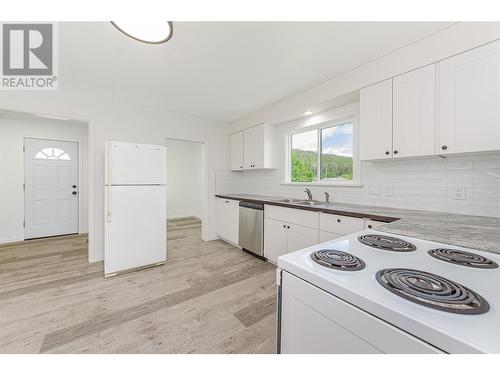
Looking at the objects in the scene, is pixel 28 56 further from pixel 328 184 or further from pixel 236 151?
pixel 328 184

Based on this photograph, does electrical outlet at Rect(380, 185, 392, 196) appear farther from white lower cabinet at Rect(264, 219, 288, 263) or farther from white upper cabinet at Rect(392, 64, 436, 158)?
white lower cabinet at Rect(264, 219, 288, 263)

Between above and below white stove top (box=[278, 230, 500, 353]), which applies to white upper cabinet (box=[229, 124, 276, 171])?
above

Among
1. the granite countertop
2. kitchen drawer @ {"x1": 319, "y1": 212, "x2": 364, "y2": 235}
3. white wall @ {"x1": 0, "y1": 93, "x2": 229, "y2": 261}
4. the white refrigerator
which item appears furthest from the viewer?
white wall @ {"x1": 0, "y1": 93, "x2": 229, "y2": 261}

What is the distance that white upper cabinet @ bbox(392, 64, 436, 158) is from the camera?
1769mm

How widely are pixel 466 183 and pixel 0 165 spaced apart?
262 inches

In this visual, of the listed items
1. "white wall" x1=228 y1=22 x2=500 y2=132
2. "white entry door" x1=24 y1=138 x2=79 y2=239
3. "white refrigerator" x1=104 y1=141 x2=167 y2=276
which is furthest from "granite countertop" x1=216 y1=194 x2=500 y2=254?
"white entry door" x1=24 y1=138 x2=79 y2=239

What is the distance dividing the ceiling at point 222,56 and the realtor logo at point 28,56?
9 centimetres

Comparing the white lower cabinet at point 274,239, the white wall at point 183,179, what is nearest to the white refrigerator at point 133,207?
the white lower cabinet at point 274,239

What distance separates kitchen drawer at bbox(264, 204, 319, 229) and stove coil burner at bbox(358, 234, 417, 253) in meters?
1.22

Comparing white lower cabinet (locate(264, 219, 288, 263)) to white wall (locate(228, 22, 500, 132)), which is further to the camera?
white lower cabinet (locate(264, 219, 288, 263))

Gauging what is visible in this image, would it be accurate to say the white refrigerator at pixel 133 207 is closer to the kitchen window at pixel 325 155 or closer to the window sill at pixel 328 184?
the window sill at pixel 328 184

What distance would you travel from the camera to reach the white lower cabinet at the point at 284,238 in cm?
240

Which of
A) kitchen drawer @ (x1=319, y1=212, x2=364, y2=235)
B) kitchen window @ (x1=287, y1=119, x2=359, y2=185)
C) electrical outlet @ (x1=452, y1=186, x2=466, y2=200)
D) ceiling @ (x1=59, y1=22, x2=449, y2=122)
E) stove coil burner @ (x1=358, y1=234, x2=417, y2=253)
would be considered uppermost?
ceiling @ (x1=59, y1=22, x2=449, y2=122)
